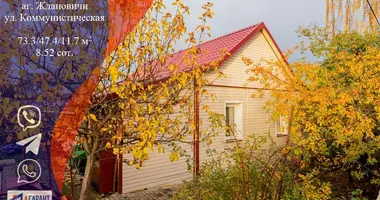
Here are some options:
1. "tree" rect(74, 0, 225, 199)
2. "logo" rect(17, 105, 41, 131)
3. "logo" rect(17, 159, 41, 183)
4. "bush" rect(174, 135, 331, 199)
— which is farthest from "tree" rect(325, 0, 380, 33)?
"logo" rect(17, 159, 41, 183)

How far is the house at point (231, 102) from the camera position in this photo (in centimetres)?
732

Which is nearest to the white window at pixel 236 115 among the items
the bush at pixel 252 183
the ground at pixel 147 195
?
the ground at pixel 147 195

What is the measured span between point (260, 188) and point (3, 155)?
4831 mm

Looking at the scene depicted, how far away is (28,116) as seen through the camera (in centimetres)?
259

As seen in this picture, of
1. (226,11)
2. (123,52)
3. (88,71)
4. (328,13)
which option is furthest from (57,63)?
(328,13)

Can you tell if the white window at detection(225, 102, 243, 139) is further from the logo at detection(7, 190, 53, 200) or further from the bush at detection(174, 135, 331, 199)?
the logo at detection(7, 190, 53, 200)

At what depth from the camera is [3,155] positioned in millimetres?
4875

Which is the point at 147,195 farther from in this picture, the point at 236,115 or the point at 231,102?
the point at 236,115

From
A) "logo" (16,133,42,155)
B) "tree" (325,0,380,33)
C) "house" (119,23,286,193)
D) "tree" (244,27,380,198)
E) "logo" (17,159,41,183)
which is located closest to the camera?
"logo" (16,133,42,155)

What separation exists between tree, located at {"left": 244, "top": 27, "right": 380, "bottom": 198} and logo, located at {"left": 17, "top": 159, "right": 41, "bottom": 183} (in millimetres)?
3763

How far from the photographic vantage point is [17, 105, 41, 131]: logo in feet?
8.36

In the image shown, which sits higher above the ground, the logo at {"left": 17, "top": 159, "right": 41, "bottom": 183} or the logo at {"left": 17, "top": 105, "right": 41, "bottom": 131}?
the logo at {"left": 17, "top": 105, "right": 41, "bottom": 131}

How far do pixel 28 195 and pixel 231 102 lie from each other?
7.11 metres

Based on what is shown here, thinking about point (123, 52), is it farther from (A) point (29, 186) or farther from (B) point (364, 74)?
(B) point (364, 74)
